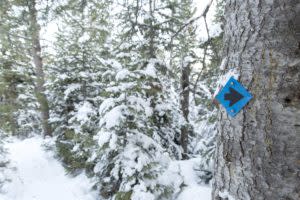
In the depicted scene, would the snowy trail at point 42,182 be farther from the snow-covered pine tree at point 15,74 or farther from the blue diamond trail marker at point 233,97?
the blue diamond trail marker at point 233,97

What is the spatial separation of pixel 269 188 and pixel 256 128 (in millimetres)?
197

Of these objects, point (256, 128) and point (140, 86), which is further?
point (140, 86)

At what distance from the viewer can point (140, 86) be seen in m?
4.21

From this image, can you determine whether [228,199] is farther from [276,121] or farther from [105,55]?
[105,55]

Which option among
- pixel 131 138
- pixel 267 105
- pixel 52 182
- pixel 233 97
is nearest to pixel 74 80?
pixel 52 182

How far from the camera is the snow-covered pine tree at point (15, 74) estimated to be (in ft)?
22.6

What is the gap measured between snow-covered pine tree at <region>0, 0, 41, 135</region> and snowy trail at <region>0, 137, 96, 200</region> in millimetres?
1261

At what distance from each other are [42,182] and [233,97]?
7.01 metres

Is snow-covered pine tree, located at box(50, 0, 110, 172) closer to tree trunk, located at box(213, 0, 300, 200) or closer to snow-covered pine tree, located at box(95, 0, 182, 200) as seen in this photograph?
snow-covered pine tree, located at box(95, 0, 182, 200)

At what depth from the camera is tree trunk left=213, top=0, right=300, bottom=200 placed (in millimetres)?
791

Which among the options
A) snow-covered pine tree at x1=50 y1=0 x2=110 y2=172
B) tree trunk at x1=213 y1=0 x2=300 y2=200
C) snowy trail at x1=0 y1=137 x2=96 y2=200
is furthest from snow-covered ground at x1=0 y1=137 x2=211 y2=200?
tree trunk at x1=213 y1=0 x2=300 y2=200

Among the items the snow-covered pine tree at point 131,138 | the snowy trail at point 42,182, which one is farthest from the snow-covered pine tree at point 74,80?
the snow-covered pine tree at point 131,138

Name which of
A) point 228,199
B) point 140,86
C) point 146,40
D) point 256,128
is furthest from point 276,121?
point 146,40

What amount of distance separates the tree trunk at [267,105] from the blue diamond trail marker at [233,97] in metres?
0.02
